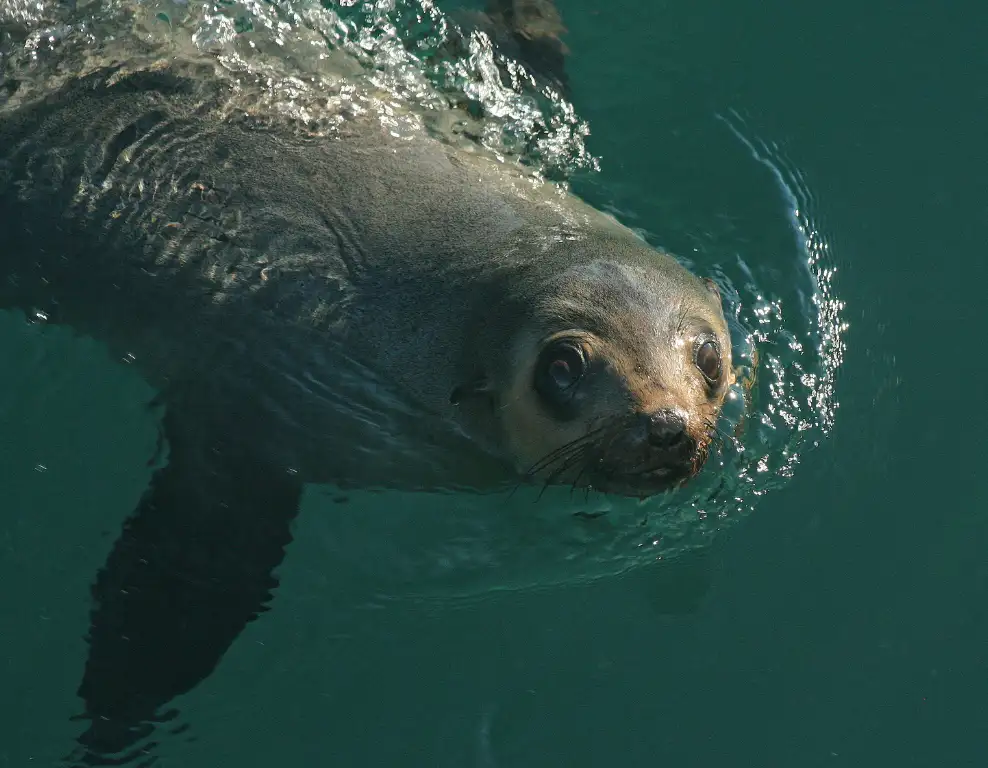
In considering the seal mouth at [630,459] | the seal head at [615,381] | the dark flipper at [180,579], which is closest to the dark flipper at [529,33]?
the seal head at [615,381]

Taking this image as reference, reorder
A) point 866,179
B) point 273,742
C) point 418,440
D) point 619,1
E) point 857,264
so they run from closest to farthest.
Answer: point 273,742 → point 418,440 → point 857,264 → point 866,179 → point 619,1

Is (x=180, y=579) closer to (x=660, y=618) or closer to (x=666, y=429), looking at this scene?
(x=660, y=618)

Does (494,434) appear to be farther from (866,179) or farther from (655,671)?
(866,179)

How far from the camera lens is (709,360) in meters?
4.54

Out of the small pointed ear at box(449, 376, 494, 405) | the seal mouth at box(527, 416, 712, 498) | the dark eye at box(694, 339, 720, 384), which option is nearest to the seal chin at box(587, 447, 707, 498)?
the seal mouth at box(527, 416, 712, 498)

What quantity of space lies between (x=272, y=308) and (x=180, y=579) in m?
1.20

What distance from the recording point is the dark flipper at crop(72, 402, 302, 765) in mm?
4887

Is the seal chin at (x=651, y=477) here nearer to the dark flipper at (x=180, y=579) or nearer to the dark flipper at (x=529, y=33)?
the dark flipper at (x=180, y=579)

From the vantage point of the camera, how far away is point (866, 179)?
690cm

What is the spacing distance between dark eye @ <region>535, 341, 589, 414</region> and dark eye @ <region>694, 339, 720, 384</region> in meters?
0.45

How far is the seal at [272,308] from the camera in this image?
4.74 metres

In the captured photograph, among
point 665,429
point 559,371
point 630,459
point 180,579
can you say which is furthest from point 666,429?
point 180,579

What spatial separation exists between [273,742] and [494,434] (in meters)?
1.51

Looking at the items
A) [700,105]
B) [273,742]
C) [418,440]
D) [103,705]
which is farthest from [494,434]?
[700,105]
